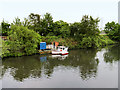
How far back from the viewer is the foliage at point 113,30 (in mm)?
65975

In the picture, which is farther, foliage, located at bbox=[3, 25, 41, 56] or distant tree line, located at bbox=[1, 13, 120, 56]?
distant tree line, located at bbox=[1, 13, 120, 56]

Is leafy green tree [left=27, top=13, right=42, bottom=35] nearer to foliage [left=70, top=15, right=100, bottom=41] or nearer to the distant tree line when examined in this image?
the distant tree line

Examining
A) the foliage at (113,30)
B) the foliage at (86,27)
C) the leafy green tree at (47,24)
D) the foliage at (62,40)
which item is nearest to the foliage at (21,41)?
the foliage at (62,40)

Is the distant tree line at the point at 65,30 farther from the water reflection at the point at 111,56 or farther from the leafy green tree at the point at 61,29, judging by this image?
the water reflection at the point at 111,56

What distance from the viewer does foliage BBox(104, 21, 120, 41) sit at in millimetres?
65975

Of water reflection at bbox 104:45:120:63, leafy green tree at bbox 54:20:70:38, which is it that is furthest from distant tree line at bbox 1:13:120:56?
water reflection at bbox 104:45:120:63

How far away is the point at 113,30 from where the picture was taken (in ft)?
229

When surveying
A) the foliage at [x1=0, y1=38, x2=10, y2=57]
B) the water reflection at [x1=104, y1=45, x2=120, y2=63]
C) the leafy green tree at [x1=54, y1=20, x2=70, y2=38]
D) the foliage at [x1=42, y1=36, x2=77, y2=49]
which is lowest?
the water reflection at [x1=104, y1=45, x2=120, y2=63]

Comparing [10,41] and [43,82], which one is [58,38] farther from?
[43,82]

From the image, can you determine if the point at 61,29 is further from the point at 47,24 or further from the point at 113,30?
the point at 113,30

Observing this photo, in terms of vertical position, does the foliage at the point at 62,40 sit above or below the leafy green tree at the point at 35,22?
below

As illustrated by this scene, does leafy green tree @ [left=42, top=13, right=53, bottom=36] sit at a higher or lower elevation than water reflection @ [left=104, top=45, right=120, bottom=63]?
higher

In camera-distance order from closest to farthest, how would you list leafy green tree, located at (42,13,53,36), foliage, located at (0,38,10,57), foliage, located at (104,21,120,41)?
foliage, located at (0,38,10,57)
leafy green tree, located at (42,13,53,36)
foliage, located at (104,21,120,41)

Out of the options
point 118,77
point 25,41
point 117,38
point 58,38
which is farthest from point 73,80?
point 117,38
